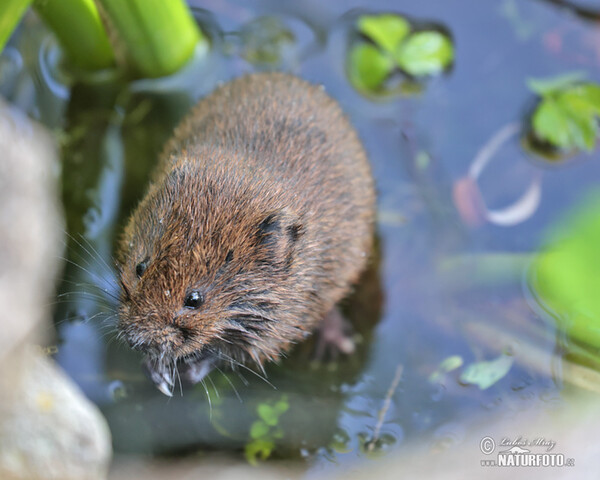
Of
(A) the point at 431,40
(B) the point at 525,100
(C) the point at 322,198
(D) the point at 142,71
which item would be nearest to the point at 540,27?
(B) the point at 525,100

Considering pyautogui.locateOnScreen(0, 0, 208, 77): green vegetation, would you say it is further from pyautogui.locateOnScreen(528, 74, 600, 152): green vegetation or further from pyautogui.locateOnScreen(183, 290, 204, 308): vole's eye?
pyautogui.locateOnScreen(528, 74, 600, 152): green vegetation

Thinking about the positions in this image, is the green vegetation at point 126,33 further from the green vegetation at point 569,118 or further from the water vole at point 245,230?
the green vegetation at point 569,118

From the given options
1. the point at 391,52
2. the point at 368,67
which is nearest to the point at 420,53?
the point at 391,52

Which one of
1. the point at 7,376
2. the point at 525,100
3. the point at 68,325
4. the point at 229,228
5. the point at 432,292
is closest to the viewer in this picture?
the point at 229,228

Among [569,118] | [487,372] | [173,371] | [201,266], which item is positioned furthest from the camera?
[569,118]

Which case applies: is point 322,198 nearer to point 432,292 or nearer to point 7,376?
point 432,292

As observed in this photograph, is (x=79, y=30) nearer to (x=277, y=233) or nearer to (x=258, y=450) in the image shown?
(x=277, y=233)

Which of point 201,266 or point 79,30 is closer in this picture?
point 201,266
